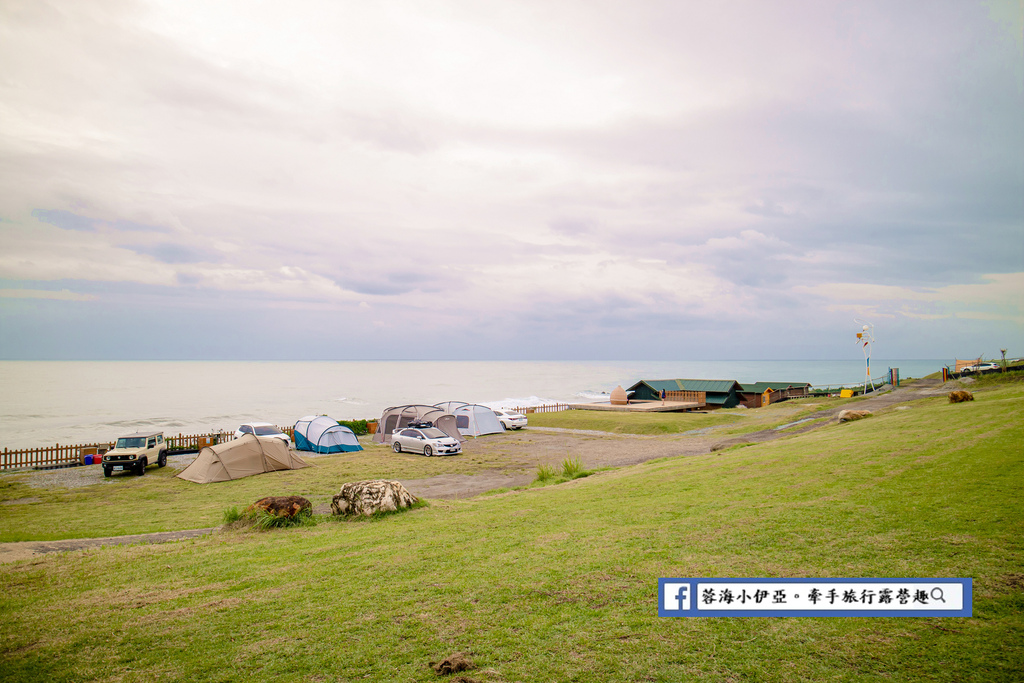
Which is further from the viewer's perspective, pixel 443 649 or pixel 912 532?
pixel 912 532

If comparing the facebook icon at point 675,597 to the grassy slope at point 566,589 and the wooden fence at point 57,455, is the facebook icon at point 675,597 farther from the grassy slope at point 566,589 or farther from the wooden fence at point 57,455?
the wooden fence at point 57,455

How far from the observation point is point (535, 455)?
2972 cm

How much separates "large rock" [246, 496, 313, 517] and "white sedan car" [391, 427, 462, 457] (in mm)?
16908

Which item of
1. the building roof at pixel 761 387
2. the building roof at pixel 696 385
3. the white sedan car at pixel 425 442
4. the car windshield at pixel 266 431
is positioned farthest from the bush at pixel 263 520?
the building roof at pixel 761 387

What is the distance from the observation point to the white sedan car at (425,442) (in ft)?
101

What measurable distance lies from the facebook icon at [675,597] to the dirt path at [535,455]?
40.4 feet

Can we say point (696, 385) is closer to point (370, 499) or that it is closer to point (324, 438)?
point (324, 438)

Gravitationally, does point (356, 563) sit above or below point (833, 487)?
below

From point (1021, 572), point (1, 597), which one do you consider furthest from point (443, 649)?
point (1, 597)

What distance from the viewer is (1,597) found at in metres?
8.34

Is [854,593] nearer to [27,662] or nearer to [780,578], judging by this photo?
[780,578]

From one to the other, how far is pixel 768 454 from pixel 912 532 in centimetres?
924

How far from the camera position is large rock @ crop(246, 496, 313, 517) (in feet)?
44.6

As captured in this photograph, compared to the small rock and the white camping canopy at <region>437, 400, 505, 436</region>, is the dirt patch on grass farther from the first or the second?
the white camping canopy at <region>437, 400, 505, 436</region>
